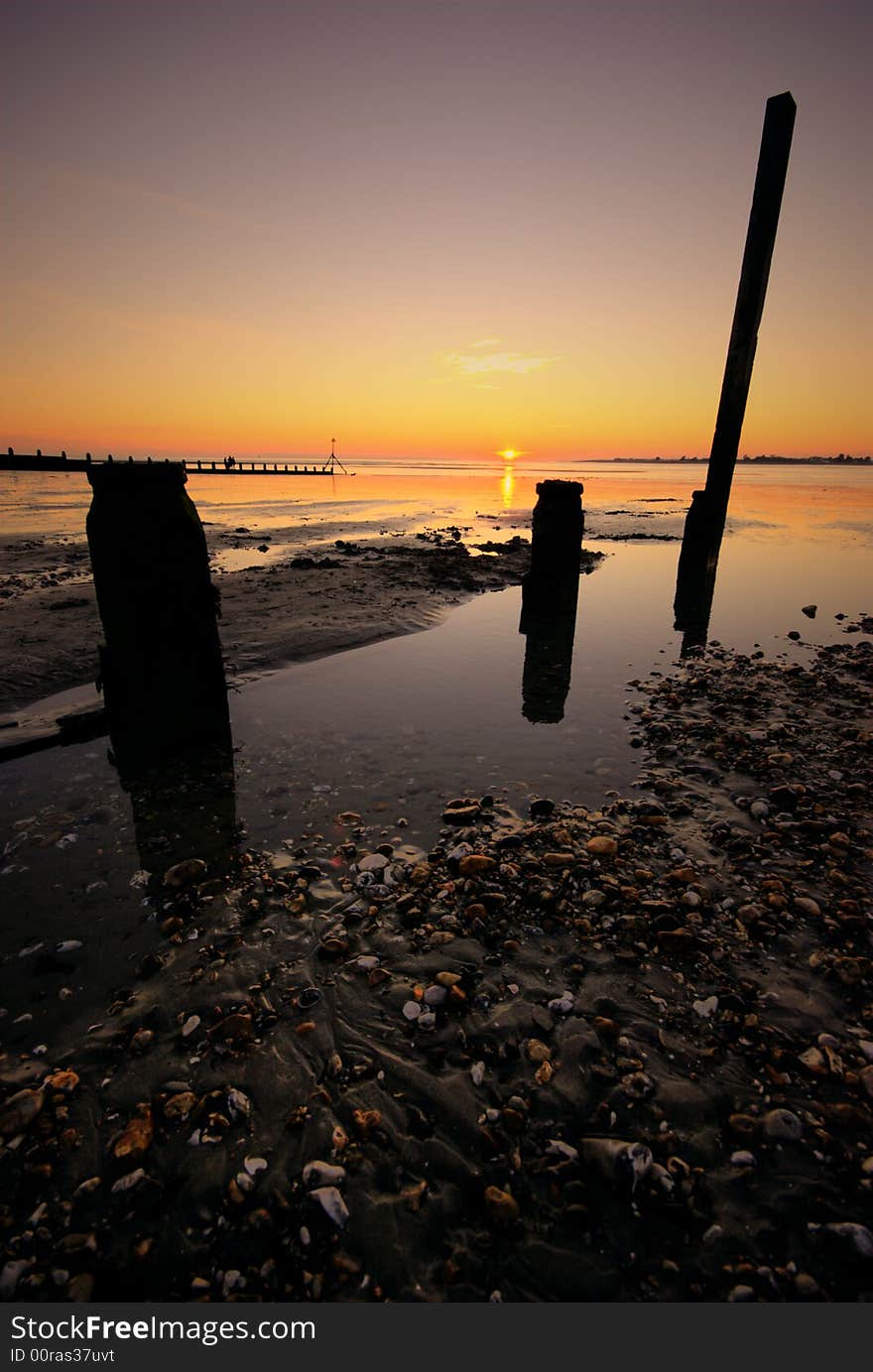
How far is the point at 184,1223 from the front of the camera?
227 cm

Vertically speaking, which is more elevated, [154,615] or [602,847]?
[154,615]

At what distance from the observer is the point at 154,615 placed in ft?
19.3

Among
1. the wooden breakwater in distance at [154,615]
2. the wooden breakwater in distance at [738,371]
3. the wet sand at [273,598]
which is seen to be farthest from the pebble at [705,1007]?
the wooden breakwater in distance at [738,371]

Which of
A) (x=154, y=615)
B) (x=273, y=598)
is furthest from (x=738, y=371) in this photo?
(x=154, y=615)

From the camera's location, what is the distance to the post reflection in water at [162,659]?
17.8ft

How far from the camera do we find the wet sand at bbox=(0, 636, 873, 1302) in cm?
216

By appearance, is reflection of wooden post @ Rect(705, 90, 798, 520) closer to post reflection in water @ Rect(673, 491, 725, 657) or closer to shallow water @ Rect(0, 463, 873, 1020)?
post reflection in water @ Rect(673, 491, 725, 657)

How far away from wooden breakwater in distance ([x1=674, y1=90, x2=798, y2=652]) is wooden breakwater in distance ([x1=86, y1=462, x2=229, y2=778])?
8345 millimetres

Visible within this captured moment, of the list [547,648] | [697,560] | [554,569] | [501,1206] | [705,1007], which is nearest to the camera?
[501,1206]

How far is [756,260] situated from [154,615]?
1394 cm

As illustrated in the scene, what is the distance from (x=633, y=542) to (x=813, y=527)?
34.6 feet

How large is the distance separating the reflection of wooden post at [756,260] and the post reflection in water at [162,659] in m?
10.5

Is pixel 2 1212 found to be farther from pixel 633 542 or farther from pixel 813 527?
pixel 813 527

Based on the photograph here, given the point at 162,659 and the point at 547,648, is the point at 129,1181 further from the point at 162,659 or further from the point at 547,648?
the point at 547,648
